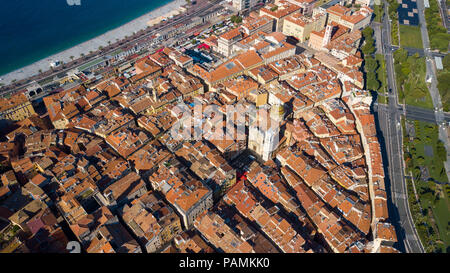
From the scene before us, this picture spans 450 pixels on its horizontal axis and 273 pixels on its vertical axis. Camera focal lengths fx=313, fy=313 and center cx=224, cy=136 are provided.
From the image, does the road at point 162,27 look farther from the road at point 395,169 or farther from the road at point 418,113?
the road at point 418,113

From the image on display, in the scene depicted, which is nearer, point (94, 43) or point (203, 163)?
point (203, 163)

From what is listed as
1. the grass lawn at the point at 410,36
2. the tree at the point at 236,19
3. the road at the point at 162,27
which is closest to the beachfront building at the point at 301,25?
the tree at the point at 236,19

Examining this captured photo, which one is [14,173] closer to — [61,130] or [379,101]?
[61,130]

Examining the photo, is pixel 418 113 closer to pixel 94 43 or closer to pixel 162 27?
pixel 162 27

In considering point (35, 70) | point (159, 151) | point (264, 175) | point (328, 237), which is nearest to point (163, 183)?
point (159, 151)

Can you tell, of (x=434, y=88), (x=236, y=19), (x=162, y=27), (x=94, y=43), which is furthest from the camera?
(x=162, y=27)

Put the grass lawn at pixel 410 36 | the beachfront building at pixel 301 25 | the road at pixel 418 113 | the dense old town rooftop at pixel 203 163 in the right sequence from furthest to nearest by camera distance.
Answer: the grass lawn at pixel 410 36, the beachfront building at pixel 301 25, the road at pixel 418 113, the dense old town rooftop at pixel 203 163

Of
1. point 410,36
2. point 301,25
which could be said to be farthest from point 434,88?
point 301,25
